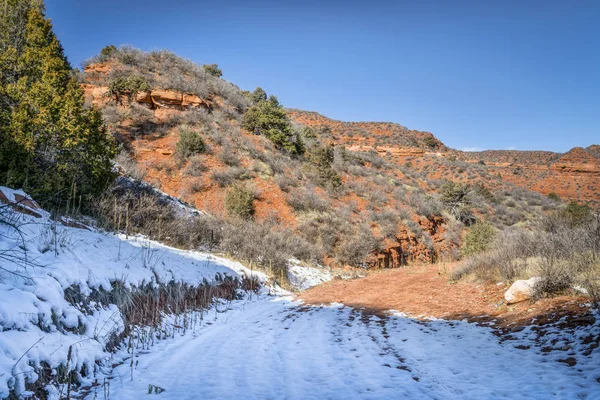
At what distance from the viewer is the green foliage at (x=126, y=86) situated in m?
21.5

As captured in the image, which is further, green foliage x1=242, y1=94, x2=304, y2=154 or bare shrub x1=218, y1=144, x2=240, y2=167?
green foliage x1=242, y1=94, x2=304, y2=154

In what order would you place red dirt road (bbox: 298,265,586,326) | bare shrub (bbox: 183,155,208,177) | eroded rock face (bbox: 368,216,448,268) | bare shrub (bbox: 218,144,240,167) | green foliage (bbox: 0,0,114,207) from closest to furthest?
red dirt road (bbox: 298,265,586,326) < green foliage (bbox: 0,0,114,207) < eroded rock face (bbox: 368,216,448,268) < bare shrub (bbox: 183,155,208,177) < bare shrub (bbox: 218,144,240,167)

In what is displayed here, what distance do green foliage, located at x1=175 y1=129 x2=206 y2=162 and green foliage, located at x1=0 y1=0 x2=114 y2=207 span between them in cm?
938

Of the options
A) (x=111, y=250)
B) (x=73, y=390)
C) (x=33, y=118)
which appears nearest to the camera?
(x=73, y=390)

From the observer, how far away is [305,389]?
3365 millimetres

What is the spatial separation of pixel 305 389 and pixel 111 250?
4869 millimetres

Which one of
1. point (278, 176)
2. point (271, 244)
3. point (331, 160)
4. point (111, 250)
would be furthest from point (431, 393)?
point (331, 160)

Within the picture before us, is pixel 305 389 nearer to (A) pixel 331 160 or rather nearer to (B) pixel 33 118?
(B) pixel 33 118

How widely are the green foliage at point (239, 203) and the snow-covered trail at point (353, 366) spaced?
10.3 metres

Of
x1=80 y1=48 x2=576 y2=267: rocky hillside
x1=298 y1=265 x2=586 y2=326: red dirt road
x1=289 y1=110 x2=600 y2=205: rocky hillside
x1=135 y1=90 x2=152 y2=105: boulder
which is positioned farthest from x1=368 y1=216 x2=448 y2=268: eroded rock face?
x1=289 y1=110 x2=600 y2=205: rocky hillside

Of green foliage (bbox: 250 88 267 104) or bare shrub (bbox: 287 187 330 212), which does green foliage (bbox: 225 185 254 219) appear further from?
green foliage (bbox: 250 88 267 104)

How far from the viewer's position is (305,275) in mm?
13016

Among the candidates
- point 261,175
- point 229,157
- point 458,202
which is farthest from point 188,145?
point 458,202

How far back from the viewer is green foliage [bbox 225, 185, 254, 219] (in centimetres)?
1600
